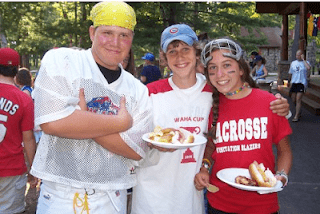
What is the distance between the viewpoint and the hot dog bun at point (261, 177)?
6.82 ft

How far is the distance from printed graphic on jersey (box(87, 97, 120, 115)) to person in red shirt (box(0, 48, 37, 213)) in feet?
5.95

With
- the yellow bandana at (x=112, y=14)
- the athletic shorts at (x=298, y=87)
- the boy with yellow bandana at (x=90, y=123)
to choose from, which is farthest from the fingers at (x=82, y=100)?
the athletic shorts at (x=298, y=87)

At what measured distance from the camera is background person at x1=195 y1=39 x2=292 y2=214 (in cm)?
240

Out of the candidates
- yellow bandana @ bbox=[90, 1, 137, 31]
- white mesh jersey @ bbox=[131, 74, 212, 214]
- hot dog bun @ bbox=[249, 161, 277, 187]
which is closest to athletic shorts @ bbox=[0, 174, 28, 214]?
white mesh jersey @ bbox=[131, 74, 212, 214]

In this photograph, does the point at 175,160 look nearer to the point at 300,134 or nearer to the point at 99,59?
the point at 99,59

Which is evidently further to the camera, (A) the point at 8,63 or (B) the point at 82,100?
(A) the point at 8,63

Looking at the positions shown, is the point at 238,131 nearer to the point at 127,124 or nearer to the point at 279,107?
the point at 279,107

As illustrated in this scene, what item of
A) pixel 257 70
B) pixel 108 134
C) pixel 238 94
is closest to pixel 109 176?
pixel 108 134

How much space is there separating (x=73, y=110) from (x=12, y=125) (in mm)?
2000

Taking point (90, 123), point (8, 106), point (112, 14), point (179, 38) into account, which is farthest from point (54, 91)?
point (8, 106)

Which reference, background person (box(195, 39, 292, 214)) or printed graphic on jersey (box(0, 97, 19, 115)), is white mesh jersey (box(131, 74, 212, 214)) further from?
printed graphic on jersey (box(0, 97, 19, 115))

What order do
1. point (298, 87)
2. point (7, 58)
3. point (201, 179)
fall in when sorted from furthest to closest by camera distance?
point (298, 87) → point (7, 58) → point (201, 179)

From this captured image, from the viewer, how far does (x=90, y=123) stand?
67.9 inches

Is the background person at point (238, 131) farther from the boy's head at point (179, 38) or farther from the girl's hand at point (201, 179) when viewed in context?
the boy's head at point (179, 38)
